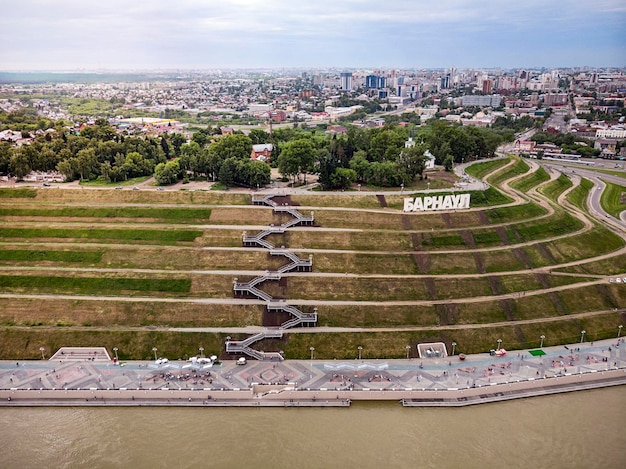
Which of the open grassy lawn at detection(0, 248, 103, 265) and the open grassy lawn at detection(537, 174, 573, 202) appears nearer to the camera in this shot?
the open grassy lawn at detection(0, 248, 103, 265)

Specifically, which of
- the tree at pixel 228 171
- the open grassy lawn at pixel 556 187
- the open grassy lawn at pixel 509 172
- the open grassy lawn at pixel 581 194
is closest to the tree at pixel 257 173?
the tree at pixel 228 171

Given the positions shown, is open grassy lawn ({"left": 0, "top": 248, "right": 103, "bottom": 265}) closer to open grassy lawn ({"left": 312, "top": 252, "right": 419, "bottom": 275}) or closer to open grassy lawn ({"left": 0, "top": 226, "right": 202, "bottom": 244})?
open grassy lawn ({"left": 0, "top": 226, "right": 202, "bottom": 244})

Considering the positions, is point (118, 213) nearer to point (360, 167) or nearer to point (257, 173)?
point (257, 173)

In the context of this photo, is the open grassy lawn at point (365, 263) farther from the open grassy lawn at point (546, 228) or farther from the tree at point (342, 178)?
the tree at point (342, 178)

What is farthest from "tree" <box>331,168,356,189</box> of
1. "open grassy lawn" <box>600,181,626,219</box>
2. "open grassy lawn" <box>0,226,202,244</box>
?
"open grassy lawn" <box>600,181,626,219</box>

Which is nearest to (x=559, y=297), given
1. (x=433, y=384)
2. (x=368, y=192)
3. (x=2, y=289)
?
(x=433, y=384)

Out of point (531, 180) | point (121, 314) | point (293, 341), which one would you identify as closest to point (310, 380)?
point (293, 341)

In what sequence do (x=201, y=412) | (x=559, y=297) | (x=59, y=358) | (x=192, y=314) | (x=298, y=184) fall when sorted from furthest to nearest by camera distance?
(x=298, y=184) → (x=559, y=297) → (x=192, y=314) → (x=59, y=358) → (x=201, y=412)

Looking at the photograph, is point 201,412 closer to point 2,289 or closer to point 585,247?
point 2,289
